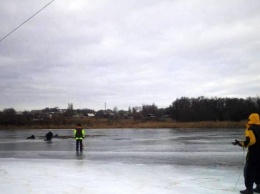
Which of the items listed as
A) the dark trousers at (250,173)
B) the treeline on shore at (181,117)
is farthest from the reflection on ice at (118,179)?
the treeline on shore at (181,117)

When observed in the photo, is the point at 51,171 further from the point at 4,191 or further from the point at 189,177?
the point at 189,177

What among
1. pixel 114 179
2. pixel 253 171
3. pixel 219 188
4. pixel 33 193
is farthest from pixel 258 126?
pixel 33 193

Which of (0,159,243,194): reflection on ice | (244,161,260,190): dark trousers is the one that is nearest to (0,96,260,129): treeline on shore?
(0,159,243,194): reflection on ice

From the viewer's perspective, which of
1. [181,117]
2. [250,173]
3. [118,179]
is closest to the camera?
[250,173]

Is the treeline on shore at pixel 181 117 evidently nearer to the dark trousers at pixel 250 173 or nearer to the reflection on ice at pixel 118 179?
the reflection on ice at pixel 118 179

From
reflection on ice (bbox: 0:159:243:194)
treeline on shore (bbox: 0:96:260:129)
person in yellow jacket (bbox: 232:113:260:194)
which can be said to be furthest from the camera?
treeline on shore (bbox: 0:96:260:129)

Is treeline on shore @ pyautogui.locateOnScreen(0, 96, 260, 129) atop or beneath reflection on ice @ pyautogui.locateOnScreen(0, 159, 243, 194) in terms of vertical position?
atop

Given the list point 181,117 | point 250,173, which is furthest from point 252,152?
point 181,117

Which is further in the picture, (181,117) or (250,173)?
(181,117)

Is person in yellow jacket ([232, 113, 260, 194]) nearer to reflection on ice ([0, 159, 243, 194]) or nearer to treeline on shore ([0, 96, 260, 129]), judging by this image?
reflection on ice ([0, 159, 243, 194])

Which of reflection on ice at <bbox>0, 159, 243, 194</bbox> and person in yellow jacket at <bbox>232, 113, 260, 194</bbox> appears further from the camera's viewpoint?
reflection on ice at <bbox>0, 159, 243, 194</bbox>

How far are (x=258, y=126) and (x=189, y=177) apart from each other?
281 centimetres

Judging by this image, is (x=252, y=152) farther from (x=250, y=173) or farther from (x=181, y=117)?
(x=181, y=117)

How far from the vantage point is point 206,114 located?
103 meters
